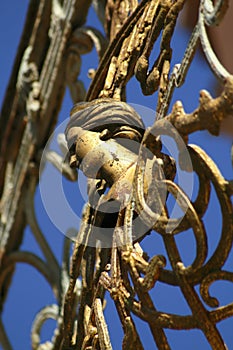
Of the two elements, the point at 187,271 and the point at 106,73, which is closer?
the point at 187,271

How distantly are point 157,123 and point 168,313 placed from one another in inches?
7.4

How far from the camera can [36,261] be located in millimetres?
2094

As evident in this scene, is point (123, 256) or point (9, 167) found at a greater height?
point (9, 167)

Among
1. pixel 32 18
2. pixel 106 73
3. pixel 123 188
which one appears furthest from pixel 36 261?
pixel 123 188

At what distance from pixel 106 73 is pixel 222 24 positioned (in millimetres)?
275

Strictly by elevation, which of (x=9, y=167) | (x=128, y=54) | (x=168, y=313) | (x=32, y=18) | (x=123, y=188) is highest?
(x=32, y=18)

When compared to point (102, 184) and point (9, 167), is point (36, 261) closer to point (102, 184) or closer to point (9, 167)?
point (9, 167)

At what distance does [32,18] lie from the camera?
7.41 ft

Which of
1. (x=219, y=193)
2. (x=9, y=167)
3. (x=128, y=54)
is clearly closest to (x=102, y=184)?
(x=128, y=54)

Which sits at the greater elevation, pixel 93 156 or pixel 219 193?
pixel 93 156

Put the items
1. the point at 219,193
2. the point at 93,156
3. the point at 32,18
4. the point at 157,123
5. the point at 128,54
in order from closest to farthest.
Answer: the point at 219,193
the point at 157,123
the point at 93,156
the point at 128,54
the point at 32,18

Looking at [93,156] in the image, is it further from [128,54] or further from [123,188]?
[128,54]

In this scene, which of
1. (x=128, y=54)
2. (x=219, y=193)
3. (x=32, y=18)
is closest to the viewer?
(x=219, y=193)

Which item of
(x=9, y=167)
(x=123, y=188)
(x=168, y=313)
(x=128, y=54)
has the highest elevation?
(x=9, y=167)
